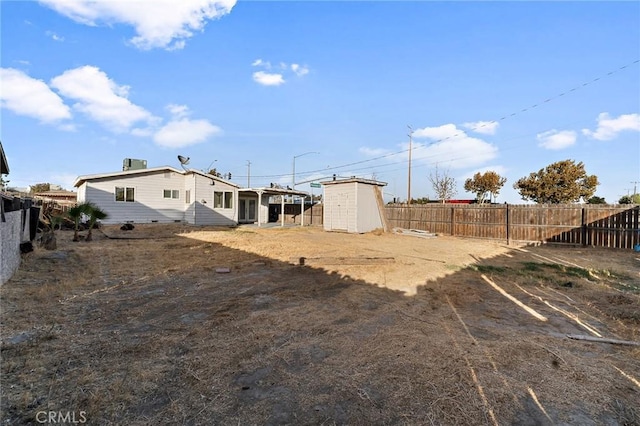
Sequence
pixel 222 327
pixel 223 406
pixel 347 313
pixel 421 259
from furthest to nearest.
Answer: pixel 421 259 < pixel 347 313 < pixel 222 327 < pixel 223 406

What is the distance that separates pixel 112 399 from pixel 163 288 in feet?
13.1

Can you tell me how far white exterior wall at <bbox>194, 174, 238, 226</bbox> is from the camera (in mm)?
21953

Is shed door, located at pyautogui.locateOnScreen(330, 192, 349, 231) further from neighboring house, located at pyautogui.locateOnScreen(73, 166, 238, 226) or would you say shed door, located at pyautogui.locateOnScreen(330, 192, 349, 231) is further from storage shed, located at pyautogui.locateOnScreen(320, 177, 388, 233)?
neighboring house, located at pyautogui.locateOnScreen(73, 166, 238, 226)

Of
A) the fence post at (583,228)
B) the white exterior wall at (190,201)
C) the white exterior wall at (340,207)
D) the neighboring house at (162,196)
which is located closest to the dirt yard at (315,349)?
the fence post at (583,228)

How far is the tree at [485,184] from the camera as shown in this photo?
39.1 m

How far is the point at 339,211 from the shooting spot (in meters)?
20.7

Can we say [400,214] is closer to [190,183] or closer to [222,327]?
[190,183]

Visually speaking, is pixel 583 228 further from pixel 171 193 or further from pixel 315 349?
pixel 171 193

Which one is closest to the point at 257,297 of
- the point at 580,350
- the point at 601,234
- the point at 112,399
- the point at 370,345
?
the point at 370,345

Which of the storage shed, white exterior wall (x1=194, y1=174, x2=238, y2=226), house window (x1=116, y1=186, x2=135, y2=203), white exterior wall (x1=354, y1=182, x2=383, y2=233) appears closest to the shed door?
the storage shed

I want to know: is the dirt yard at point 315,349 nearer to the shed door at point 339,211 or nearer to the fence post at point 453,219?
the fence post at point 453,219

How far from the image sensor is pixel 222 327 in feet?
→ 13.6

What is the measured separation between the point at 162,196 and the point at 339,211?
12.3 meters
